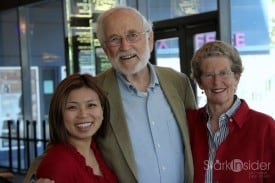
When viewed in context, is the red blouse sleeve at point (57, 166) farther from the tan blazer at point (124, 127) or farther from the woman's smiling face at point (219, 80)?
the woman's smiling face at point (219, 80)

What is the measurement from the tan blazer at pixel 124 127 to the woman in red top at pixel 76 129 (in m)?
0.14

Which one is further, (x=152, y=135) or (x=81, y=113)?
(x=152, y=135)

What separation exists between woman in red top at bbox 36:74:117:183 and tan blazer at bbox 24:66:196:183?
136mm

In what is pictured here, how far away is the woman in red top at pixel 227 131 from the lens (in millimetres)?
2031

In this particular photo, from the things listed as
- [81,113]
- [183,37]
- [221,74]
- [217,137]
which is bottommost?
[217,137]

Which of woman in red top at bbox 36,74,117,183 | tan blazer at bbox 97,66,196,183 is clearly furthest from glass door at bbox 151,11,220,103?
woman in red top at bbox 36,74,117,183

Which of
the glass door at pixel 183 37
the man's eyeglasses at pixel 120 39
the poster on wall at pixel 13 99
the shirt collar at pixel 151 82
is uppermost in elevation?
the glass door at pixel 183 37

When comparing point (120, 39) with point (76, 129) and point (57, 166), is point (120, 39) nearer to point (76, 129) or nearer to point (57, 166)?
point (76, 129)

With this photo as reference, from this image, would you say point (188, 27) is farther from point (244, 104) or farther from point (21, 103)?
point (21, 103)

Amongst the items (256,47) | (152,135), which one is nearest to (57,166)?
(152,135)

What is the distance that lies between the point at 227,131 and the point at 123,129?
439mm

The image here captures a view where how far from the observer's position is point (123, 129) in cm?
226

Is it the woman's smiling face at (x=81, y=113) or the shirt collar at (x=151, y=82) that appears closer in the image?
the woman's smiling face at (x=81, y=113)

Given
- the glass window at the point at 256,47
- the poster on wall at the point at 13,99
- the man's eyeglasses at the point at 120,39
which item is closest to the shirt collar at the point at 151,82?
the man's eyeglasses at the point at 120,39
